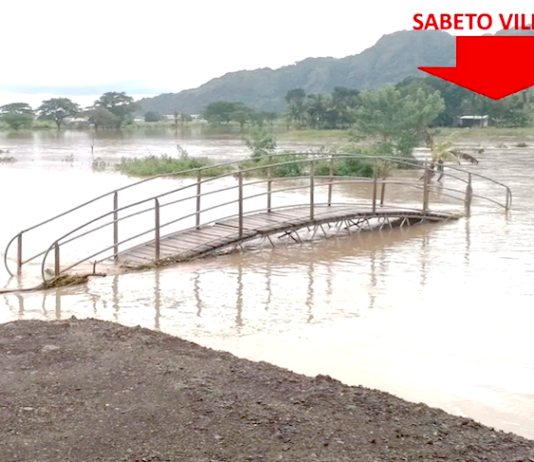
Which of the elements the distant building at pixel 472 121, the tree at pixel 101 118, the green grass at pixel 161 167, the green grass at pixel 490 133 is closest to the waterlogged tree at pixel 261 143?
the green grass at pixel 161 167

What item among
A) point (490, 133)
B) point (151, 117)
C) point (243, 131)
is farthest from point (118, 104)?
point (490, 133)

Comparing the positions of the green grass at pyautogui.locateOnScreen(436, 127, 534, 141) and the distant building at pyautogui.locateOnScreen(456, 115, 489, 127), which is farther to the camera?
the distant building at pyautogui.locateOnScreen(456, 115, 489, 127)

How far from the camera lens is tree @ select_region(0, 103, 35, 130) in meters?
76.9

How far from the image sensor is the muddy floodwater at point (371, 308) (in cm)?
584

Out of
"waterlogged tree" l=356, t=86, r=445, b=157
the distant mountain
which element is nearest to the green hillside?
the distant mountain

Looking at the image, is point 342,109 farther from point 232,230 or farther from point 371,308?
point 371,308

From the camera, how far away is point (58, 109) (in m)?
82.3

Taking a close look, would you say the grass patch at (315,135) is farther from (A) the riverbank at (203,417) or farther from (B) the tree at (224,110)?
(A) the riverbank at (203,417)

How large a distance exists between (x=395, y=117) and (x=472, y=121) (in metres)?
35.6

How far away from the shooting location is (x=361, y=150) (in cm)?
2933

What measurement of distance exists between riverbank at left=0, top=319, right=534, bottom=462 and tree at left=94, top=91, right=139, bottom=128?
78.9m

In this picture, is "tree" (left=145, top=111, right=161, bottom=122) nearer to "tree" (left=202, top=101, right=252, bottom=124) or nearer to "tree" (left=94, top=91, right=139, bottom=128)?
"tree" (left=94, top=91, right=139, bottom=128)

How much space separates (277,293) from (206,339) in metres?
2.01

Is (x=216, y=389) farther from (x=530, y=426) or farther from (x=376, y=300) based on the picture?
(x=376, y=300)
